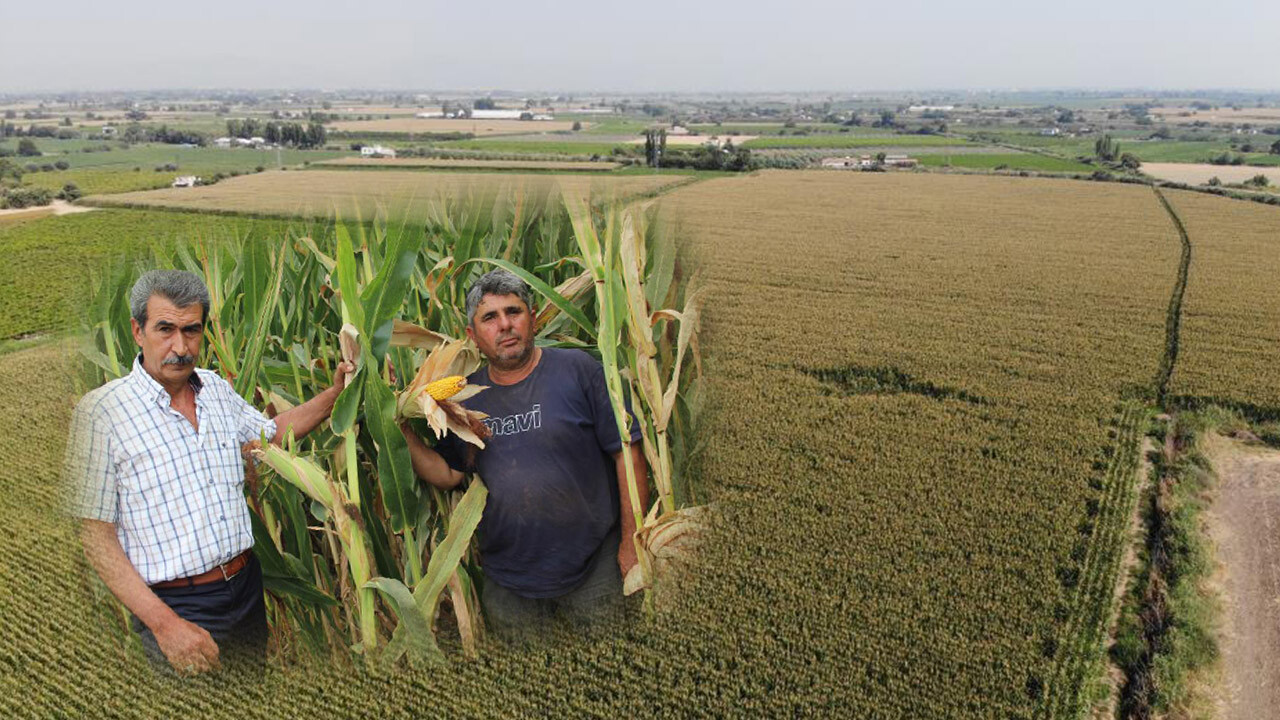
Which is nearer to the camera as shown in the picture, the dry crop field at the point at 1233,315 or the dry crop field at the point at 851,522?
the dry crop field at the point at 851,522

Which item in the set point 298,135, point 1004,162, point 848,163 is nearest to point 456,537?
point 298,135

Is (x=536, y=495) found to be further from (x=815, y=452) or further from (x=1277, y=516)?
(x=1277, y=516)

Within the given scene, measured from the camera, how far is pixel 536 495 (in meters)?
1.98

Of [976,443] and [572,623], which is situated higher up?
[572,623]

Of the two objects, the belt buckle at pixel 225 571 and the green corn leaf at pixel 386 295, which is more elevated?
the green corn leaf at pixel 386 295

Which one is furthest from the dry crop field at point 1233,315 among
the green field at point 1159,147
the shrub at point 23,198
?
the green field at point 1159,147

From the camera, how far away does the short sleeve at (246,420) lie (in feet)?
6.26

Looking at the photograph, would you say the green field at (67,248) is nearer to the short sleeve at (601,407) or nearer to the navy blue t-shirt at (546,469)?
the navy blue t-shirt at (546,469)

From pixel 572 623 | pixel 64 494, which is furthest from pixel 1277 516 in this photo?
pixel 64 494

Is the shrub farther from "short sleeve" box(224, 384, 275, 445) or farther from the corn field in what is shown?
"short sleeve" box(224, 384, 275, 445)

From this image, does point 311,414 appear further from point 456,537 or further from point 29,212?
point 29,212

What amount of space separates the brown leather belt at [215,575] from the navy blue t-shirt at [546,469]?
2.07ft

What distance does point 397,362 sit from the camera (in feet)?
6.32

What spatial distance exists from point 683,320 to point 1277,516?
56.3 feet
